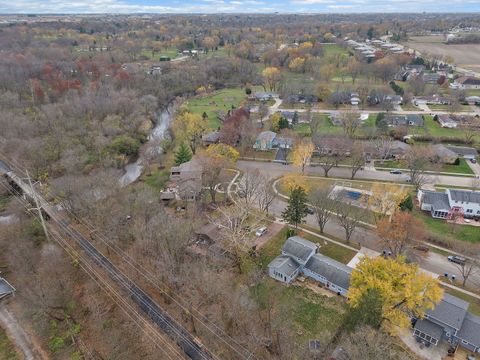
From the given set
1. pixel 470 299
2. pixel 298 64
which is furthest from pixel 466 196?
pixel 298 64

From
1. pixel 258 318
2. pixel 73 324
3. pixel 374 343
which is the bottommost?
pixel 73 324

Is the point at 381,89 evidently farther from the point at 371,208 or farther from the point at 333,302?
the point at 333,302

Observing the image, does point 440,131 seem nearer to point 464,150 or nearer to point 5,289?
point 464,150

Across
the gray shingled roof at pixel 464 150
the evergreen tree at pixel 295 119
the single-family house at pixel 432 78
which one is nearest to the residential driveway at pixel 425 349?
the gray shingled roof at pixel 464 150

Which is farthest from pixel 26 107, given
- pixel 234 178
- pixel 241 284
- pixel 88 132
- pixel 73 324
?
pixel 241 284

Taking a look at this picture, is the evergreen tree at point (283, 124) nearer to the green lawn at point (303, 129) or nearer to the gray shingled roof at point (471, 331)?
the green lawn at point (303, 129)
